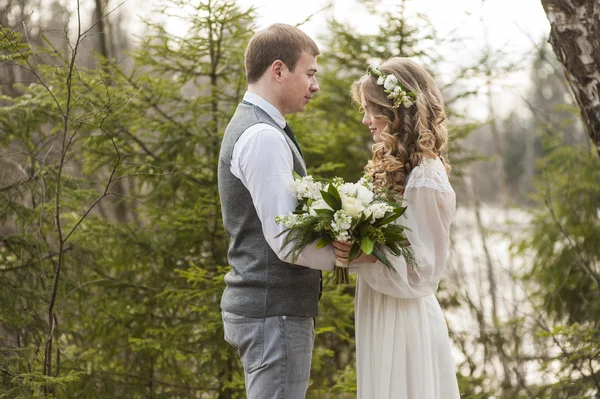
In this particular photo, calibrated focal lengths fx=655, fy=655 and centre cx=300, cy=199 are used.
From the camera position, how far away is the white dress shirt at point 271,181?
2.51 m

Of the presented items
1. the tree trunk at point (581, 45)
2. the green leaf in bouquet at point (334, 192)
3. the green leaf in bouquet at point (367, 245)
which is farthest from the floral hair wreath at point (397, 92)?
the tree trunk at point (581, 45)

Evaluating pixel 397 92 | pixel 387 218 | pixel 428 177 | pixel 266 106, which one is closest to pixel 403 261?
pixel 387 218

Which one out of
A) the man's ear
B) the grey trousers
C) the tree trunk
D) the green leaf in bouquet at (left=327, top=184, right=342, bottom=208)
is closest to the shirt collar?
the man's ear

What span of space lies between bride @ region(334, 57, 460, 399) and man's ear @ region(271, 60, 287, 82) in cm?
47

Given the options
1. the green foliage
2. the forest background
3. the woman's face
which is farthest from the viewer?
Answer: the green foliage

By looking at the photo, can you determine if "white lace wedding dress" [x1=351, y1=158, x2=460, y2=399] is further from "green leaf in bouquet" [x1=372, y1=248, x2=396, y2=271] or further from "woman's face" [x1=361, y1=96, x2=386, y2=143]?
"woman's face" [x1=361, y1=96, x2=386, y2=143]

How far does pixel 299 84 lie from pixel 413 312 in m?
1.13

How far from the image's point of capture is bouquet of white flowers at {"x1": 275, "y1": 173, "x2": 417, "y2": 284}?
2473 millimetres

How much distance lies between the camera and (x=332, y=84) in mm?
6332

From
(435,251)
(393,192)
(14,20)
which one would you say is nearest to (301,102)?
(393,192)

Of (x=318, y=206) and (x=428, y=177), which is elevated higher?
(x=428, y=177)

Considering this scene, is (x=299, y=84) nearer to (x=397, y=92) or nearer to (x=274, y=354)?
(x=397, y=92)

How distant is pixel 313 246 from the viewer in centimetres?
257

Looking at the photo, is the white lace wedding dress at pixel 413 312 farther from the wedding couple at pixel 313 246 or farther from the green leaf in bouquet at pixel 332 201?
the green leaf in bouquet at pixel 332 201
